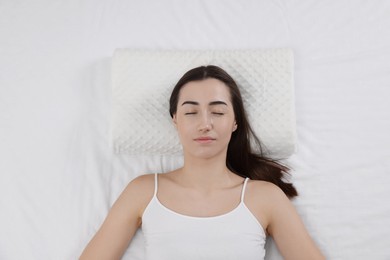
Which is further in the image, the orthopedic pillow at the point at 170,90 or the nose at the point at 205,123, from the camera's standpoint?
the orthopedic pillow at the point at 170,90

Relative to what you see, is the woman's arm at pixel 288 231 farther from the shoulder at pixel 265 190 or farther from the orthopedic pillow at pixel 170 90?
the orthopedic pillow at pixel 170 90

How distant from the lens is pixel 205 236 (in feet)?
5.79

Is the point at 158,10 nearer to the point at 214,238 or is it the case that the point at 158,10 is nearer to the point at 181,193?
the point at 181,193

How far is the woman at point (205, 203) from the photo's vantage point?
69.6 inches

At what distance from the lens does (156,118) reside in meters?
2.00

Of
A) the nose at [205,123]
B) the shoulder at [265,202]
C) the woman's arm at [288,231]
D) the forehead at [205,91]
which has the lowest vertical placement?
the woman's arm at [288,231]

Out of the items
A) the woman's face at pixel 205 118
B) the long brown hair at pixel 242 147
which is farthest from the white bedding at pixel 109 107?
the woman's face at pixel 205 118

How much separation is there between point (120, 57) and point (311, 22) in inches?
32.2

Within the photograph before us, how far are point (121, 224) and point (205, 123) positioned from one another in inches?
18.2

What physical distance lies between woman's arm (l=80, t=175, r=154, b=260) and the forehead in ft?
1.15

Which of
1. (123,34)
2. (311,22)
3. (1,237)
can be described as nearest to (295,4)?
(311,22)

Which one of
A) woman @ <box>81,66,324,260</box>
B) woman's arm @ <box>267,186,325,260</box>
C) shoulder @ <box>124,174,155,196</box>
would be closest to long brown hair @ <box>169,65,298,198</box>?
woman @ <box>81,66,324,260</box>

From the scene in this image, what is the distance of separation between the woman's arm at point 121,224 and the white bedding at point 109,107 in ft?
0.27

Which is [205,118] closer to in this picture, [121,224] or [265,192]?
[265,192]
